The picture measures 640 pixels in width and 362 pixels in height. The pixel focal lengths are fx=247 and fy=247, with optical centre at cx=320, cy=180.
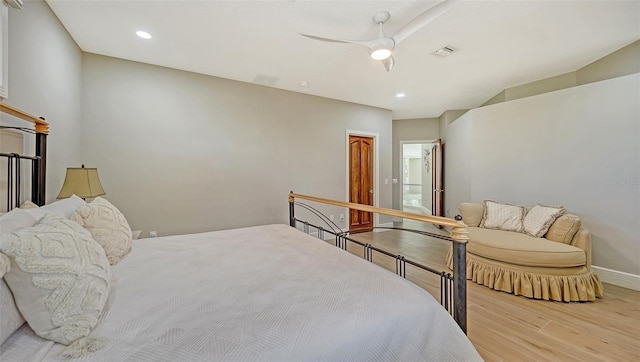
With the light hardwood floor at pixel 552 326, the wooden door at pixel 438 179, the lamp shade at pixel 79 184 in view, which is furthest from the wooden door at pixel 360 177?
the lamp shade at pixel 79 184

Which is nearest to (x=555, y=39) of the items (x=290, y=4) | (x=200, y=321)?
(x=290, y=4)

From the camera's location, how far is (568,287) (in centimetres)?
236

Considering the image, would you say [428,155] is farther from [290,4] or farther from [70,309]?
[70,309]

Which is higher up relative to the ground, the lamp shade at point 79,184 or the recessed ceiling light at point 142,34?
the recessed ceiling light at point 142,34

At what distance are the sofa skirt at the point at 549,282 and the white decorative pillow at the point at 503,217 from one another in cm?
77

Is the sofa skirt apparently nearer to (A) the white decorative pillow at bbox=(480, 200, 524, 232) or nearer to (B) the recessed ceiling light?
(A) the white decorative pillow at bbox=(480, 200, 524, 232)

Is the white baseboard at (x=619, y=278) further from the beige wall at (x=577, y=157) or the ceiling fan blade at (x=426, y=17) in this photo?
the ceiling fan blade at (x=426, y=17)

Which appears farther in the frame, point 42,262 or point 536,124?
point 536,124

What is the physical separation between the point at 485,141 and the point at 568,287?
2558mm

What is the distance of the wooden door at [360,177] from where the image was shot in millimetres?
5117

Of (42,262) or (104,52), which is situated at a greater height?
(104,52)

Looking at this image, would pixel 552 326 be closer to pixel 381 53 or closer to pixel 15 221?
pixel 381 53

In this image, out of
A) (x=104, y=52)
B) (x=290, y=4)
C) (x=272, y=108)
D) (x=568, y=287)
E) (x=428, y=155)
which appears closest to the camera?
(x=290, y=4)

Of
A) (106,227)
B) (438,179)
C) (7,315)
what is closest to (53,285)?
(7,315)
